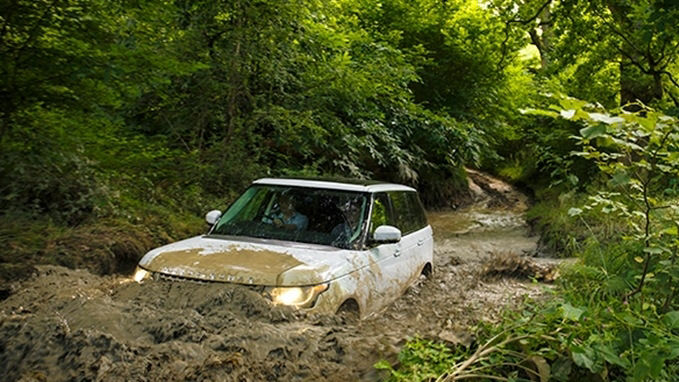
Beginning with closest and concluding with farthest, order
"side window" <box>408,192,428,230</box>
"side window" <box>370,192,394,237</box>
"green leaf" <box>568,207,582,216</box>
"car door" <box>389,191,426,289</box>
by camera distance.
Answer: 1. "green leaf" <box>568,207,582,216</box>
2. "side window" <box>370,192,394,237</box>
3. "car door" <box>389,191,426,289</box>
4. "side window" <box>408,192,428,230</box>


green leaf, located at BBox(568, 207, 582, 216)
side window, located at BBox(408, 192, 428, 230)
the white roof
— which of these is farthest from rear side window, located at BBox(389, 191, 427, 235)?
green leaf, located at BBox(568, 207, 582, 216)

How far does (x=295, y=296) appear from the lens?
4402 mm

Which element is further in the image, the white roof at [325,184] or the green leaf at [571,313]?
the white roof at [325,184]

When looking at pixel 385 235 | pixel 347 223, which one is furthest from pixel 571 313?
pixel 347 223

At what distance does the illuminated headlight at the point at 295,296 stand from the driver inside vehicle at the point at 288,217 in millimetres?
1197

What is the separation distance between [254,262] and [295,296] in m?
0.51

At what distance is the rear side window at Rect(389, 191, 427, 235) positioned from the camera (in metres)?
6.54

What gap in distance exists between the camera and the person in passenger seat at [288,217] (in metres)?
5.62

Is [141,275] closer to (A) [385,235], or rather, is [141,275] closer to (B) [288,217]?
(B) [288,217]

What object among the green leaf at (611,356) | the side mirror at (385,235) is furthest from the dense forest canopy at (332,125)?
the side mirror at (385,235)

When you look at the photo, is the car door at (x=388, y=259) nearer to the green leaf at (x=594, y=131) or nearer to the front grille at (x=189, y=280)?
the front grille at (x=189, y=280)

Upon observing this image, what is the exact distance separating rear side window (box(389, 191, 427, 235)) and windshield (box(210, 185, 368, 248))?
0.77m

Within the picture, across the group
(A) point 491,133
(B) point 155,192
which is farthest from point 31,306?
(A) point 491,133

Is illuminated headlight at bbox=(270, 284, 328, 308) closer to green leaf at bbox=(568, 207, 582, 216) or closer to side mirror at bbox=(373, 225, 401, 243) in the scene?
side mirror at bbox=(373, 225, 401, 243)
